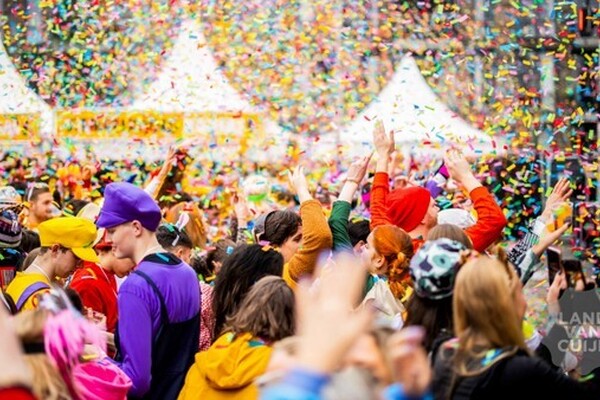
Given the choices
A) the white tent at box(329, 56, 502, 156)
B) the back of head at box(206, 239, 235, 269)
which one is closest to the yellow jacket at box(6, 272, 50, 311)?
the back of head at box(206, 239, 235, 269)

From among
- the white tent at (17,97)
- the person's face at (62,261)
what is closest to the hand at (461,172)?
the person's face at (62,261)

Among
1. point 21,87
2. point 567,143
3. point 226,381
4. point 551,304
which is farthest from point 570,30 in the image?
point 226,381

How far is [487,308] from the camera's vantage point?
4012 millimetres

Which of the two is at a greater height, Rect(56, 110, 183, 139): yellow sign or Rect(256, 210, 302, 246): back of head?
Rect(256, 210, 302, 246): back of head

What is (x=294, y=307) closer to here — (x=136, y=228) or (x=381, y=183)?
(x=136, y=228)

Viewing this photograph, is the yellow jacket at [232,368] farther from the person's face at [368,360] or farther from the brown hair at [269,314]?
the person's face at [368,360]

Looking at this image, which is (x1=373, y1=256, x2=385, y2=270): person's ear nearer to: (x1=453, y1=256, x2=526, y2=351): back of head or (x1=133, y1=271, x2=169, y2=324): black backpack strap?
(x1=133, y1=271, x2=169, y2=324): black backpack strap

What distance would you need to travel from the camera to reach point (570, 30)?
12.6 m

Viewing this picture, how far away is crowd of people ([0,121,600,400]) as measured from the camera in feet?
9.84

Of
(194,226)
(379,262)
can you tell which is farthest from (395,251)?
(194,226)

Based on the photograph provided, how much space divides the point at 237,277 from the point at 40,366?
1995mm

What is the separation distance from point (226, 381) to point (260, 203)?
20.0 feet

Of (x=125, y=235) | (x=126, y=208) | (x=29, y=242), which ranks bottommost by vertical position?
(x=29, y=242)

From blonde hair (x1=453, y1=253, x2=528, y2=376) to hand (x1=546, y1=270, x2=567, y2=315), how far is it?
1630 mm
